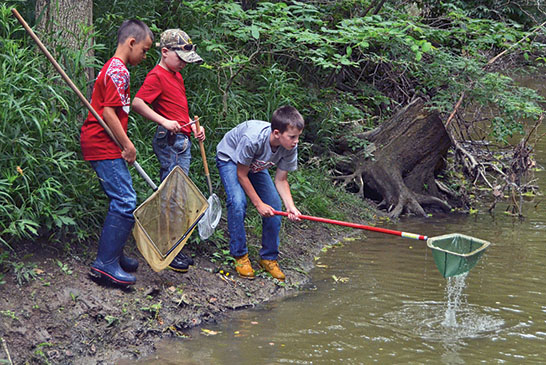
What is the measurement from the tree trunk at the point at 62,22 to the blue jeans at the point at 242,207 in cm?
132

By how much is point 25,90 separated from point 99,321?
1720 mm

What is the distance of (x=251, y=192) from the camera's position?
5410mm

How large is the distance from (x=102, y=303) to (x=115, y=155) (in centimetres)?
101

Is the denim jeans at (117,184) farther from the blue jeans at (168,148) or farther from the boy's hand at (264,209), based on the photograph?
the boy's hand at (264,209)

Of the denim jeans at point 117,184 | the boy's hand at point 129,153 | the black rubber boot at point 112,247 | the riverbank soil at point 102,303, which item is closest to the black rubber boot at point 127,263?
Result: the riverbank soil at point 102,303

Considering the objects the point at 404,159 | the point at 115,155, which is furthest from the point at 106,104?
the point at 404,159

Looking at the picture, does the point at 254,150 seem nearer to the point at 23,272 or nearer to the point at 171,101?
the point at 171,101

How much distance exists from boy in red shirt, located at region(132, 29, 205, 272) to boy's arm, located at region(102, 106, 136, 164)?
1.68ft

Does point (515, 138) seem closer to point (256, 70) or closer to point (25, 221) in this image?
point (256, 70)

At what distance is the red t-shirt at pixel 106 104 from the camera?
4465mm

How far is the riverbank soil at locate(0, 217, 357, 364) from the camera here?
4078mm

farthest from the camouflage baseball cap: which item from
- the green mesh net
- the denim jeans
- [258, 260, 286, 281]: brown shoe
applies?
the green mesh net

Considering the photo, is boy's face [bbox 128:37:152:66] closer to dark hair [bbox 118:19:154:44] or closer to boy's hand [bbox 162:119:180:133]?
dark hair [bbox 118:19:154:44]

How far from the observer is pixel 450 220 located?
8.55 m
